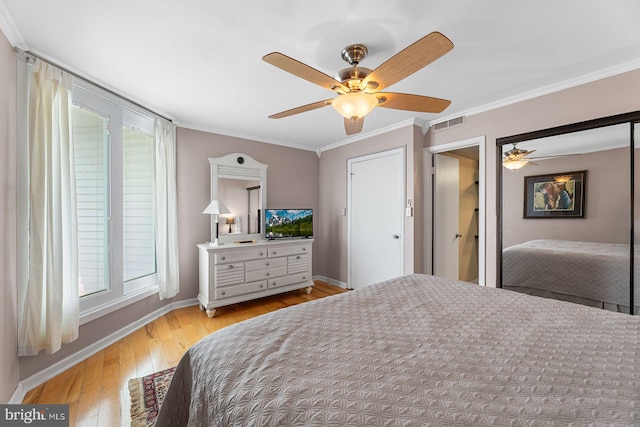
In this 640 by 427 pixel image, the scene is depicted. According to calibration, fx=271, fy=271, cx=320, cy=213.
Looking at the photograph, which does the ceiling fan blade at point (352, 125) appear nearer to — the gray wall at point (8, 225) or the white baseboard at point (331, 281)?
the gray wall at point (8, 225)

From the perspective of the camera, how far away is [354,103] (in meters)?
1.72

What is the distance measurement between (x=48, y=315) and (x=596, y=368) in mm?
3019

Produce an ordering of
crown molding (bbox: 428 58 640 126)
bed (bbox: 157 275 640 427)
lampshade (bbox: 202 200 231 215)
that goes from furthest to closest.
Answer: lampshade (bbox: 202 200 231 215) → crown molding (bbox: 428 58 640 126) → bed (bbox: 157 275 640 427)

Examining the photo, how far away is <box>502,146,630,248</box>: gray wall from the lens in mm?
2184

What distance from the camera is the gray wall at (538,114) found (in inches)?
84.5

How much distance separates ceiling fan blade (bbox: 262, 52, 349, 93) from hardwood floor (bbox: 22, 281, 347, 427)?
89.7 inches

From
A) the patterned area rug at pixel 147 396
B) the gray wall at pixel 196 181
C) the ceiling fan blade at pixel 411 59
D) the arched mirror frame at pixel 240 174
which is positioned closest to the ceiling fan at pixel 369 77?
the ceiling fan blade at pixel 411 59

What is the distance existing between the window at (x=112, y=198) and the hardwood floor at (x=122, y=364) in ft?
1.37

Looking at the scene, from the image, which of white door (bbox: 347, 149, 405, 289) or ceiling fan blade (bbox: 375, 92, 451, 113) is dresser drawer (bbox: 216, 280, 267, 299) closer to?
white door (bbox: 347, 149, 405, 289)

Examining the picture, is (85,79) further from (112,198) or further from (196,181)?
(196,181)

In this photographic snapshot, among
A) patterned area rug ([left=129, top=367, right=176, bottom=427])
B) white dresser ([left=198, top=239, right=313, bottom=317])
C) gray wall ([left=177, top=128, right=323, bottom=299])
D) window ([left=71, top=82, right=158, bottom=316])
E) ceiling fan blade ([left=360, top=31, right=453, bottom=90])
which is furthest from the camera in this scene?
gray wall ([left=177, top=128, right=323, bottom=299])

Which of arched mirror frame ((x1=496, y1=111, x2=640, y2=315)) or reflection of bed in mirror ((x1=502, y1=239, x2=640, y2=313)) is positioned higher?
arched mirror frame ((x1=496, y1=111, x2=640, y2=315))

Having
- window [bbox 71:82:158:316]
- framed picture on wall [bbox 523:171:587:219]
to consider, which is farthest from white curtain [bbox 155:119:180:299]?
framed picture on wall [bbox 523:171:587:219]

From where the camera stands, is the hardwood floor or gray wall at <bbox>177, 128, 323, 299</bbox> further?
gray wall at <bbox>177, 128, 323, 299</bbox>
